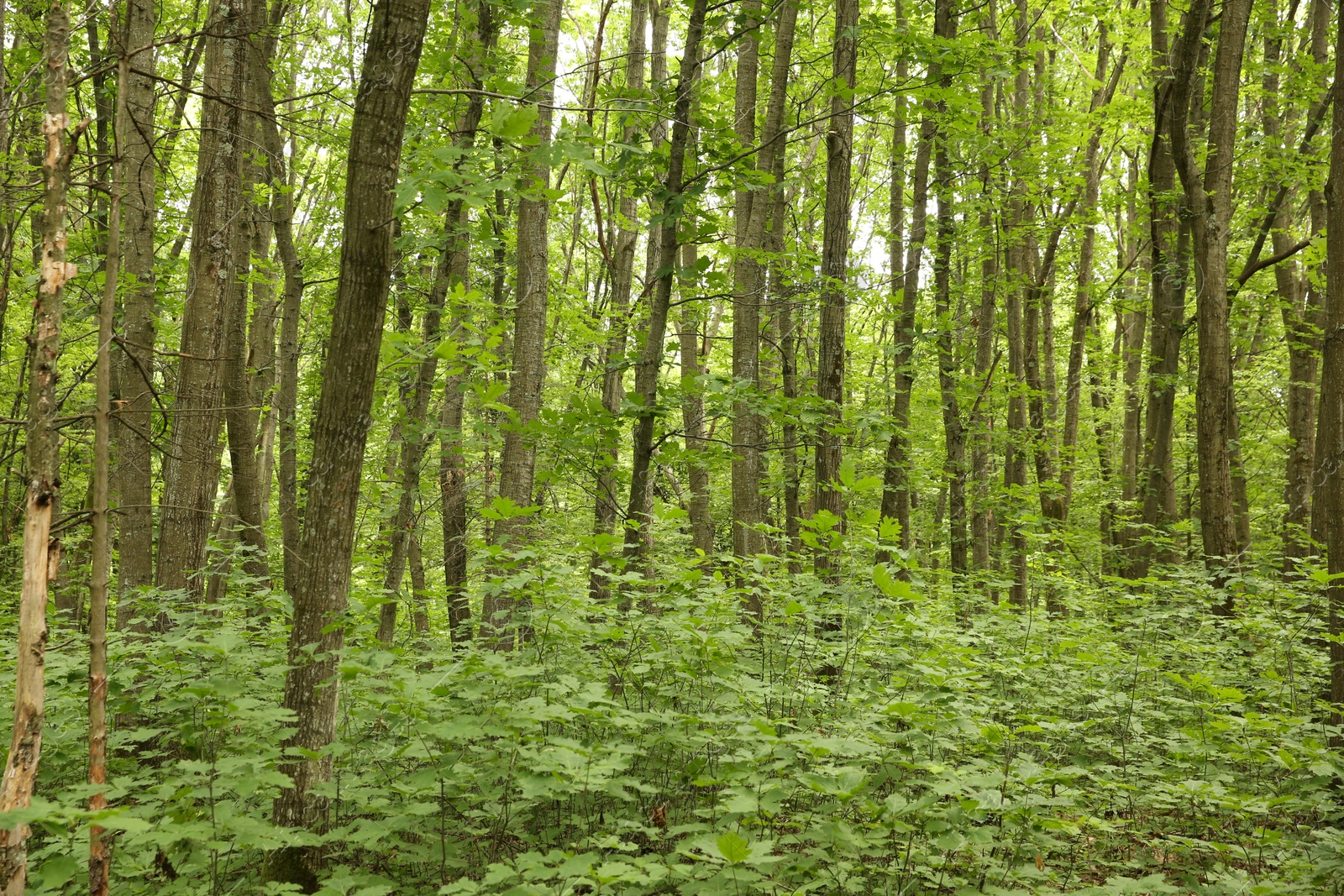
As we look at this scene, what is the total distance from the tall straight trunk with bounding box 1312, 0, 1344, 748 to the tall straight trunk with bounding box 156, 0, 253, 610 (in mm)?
8484

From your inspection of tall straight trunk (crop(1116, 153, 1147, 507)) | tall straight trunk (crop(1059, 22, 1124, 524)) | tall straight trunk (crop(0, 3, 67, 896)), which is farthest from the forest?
A: tall straight trunk (crop(1116, 153, 1147, 507))

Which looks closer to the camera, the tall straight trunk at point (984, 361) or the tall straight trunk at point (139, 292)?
the tall straight trunk at point (139, 292)

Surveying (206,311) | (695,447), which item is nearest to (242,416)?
(206,311)

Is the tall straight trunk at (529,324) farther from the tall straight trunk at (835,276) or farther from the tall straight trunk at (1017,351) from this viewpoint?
the tall straight trunk at (1017,351)

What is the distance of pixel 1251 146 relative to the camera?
10.5 metres

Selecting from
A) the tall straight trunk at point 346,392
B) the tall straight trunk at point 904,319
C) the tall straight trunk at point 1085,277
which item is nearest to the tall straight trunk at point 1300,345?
the tall straight trunk at point 1085,277

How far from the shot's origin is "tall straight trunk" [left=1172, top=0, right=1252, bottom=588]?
8.83 metres

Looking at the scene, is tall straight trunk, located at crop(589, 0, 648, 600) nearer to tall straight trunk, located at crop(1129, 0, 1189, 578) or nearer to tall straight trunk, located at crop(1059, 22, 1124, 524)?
tall straight trunk, located at crop(1129, 0, 1189, 578)

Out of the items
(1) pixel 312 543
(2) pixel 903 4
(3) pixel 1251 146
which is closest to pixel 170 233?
(1) pixel 312 543

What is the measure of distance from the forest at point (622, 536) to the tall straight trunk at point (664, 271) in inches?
2.0

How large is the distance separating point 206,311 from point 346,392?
3.45m

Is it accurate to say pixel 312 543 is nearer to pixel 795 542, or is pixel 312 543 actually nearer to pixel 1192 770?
pixel 1192 770

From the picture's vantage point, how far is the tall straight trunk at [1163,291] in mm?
10602

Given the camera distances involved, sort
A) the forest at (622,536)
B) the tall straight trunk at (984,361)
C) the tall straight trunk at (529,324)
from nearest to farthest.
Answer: the forest at (622,536), the tall straight trunk at (529,324), the tall straight trunk at (984,361)
